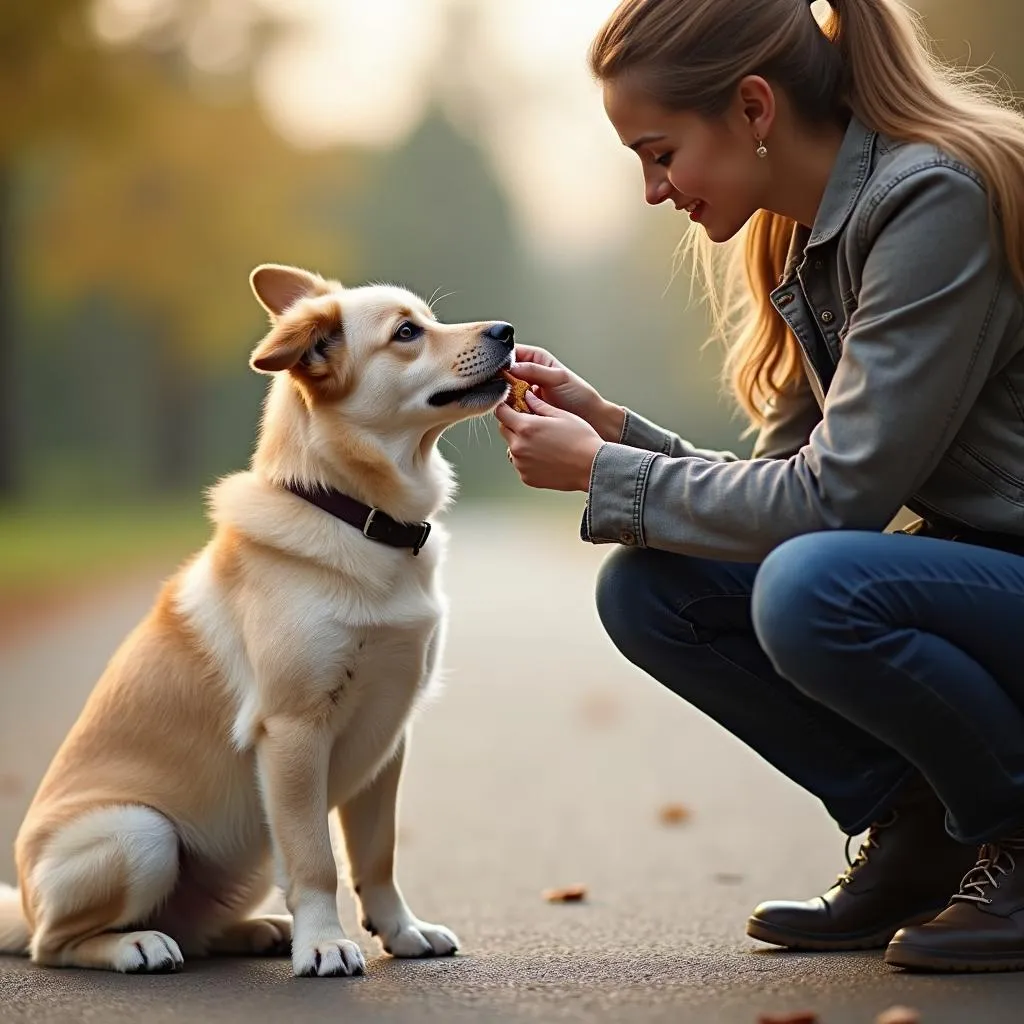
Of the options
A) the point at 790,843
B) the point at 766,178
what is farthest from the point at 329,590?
the point at 790,843

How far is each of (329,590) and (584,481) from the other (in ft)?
1.83

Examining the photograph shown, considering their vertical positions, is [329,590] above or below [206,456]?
above

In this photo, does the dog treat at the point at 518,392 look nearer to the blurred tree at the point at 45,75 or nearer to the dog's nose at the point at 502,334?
the dog's nose at the point at 502,334

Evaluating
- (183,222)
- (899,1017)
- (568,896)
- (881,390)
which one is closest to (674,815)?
(568,896)

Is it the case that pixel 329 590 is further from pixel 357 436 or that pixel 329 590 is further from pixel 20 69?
pixel 20 69

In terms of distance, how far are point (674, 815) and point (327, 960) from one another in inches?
86.0

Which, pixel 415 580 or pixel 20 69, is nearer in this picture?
pixel 415 580

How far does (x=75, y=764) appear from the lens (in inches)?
118

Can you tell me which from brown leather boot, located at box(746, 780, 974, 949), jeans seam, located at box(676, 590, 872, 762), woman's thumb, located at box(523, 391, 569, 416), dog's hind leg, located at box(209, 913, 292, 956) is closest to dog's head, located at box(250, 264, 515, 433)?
woman's thumb, located at box(523, 391, 569, 416)

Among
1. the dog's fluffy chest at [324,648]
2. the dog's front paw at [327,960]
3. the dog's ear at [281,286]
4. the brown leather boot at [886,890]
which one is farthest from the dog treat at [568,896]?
the dog's ear at [281,286]

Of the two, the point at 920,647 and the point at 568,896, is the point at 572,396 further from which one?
the point at 568,896

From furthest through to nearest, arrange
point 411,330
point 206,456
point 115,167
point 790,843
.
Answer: point 206,456
point 115,167
point 790,843
point 411,330

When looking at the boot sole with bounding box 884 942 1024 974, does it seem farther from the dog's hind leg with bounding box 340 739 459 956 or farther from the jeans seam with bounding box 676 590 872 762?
the dog's hind leg with bounding box 340 739 459 956

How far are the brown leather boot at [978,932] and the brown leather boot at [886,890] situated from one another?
0.28 meters
